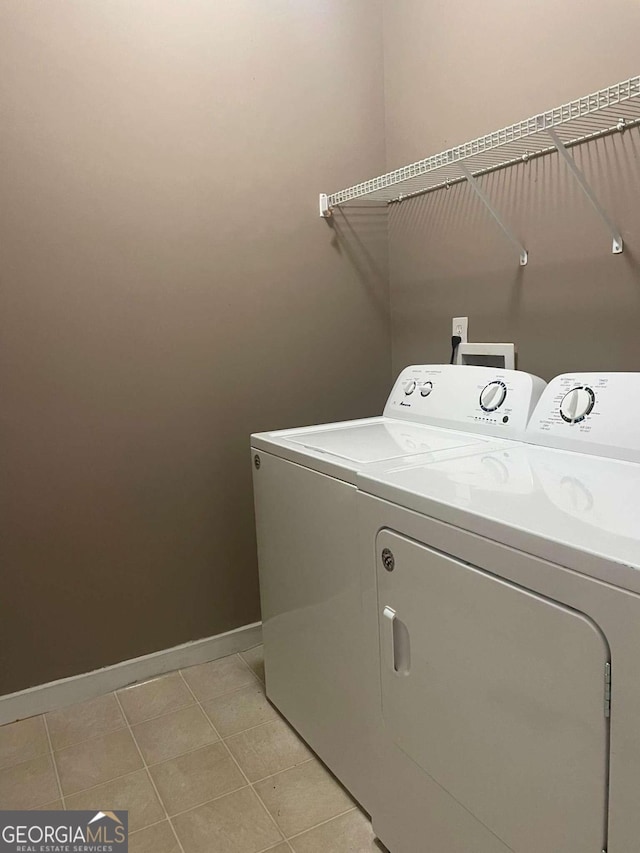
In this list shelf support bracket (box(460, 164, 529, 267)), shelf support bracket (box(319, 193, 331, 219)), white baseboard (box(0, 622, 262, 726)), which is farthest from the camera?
shelf support bracket (box(319, 193, 331, 219))

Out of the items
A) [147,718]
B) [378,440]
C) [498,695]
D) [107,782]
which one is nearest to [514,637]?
[498,695]

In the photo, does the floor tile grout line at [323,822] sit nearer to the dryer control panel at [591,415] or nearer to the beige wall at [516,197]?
the dryer control panel at [591,415]

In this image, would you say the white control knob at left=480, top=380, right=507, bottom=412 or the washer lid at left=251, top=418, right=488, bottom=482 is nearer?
the washer lid at left=251, top=418, right=488, bottom=482

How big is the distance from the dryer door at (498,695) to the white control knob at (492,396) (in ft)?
1.84

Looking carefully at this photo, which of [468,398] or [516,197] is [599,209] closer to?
[516,197]

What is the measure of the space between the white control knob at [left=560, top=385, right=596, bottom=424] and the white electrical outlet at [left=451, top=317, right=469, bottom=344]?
61 cm

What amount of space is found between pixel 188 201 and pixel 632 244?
49.6 inches

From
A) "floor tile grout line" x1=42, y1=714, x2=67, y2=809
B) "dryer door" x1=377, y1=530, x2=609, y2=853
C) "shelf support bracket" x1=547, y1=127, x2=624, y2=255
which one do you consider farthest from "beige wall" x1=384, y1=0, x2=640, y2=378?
"floor tile grout line" x1=42, y1=714, x2=67, y2=809

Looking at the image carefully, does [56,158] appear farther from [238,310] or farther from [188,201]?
[238,310]

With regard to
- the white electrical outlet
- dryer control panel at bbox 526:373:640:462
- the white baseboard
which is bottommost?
the white baseboard

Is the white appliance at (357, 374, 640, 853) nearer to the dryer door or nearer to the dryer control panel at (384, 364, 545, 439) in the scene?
the dryer door

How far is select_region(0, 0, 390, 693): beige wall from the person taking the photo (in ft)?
5.73

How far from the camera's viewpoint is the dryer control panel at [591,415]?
1237 mm

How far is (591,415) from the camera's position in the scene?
132 cm
